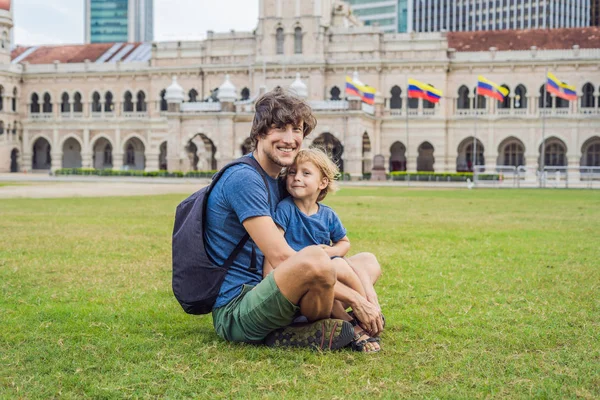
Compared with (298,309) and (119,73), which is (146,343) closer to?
(298,309)

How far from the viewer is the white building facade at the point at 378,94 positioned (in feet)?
A: 177

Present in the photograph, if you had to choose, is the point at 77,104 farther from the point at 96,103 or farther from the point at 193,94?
the point at 193,94

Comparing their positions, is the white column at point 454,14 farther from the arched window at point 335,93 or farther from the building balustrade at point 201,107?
the building balustrade at point 201,107

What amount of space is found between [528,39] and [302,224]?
59.2m

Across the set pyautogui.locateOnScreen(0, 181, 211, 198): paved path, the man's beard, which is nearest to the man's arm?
the man's beard

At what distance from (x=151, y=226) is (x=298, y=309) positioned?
38.5 feet

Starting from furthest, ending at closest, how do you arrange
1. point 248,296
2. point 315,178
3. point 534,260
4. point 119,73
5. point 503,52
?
point 119,73 → point 503,52 → point 534,260 → point 315,178 → point 248,296

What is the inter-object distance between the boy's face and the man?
0.50 ft

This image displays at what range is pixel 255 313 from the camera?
605cm

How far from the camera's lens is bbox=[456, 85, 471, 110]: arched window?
6097cm

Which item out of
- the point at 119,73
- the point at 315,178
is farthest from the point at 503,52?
the point at 315,178

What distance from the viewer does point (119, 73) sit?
66625 millimetres

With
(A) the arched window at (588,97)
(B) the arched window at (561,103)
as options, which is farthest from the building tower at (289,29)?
(A) the arched window at (588,97)

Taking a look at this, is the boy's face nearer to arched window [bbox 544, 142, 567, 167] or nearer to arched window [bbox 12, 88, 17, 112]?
arched window [bbox 544, 142, 567, 167]
